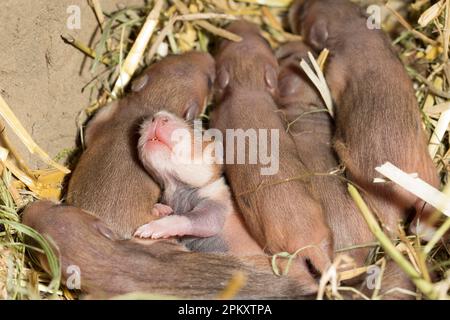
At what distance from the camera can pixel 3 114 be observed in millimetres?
3170

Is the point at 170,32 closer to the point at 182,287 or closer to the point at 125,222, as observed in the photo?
the point at 125,222

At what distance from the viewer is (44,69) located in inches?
134

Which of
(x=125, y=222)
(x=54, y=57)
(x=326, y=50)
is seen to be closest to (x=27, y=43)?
(x=54, y=57)

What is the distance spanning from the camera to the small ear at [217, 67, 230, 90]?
12.3 ft

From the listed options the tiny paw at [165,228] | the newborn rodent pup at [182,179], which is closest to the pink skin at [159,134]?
the newborn rodent pup at [182,179]

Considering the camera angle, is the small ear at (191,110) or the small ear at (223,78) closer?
the small ear at (191,110)

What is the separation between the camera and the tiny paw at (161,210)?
10.4 feet

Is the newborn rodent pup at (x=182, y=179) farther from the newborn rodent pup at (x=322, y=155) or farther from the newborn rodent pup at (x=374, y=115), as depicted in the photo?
the newborn rodent pup at (x=374, y=115)

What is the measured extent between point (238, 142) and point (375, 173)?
26.3 inches

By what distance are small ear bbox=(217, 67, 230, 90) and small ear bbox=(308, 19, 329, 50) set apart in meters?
0.61

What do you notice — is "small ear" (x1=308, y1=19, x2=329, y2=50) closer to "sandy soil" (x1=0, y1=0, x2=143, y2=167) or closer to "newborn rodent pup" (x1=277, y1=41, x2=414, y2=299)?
"newborn rodent pup" (x1=277, y1=41, x2=414, y2=299)

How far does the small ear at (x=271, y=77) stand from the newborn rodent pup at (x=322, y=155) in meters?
0.09

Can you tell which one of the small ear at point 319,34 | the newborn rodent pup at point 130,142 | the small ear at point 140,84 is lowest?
the newborn rodent pup at point 130,142

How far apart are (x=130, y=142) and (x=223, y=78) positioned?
711 millimetres
